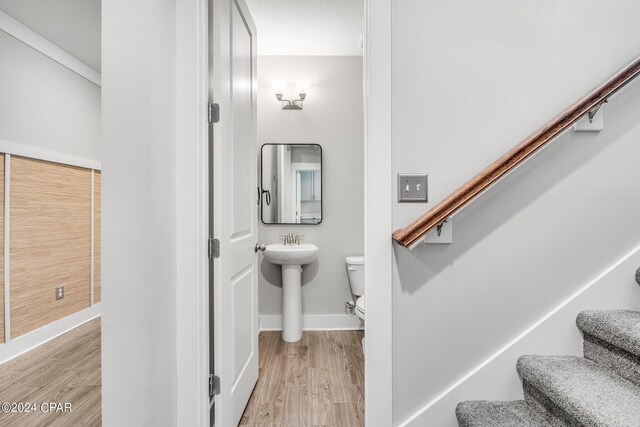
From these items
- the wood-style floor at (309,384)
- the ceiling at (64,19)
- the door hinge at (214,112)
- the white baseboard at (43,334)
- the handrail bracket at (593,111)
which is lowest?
the wood-style floor at (309,384)

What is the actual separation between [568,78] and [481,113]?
0.38 meters

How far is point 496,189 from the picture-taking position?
138 centimetres

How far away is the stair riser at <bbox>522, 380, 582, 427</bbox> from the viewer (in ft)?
3.62

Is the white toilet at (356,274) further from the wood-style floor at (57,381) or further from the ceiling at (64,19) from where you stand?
the ceiling at (64,19)

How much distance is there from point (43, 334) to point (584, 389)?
375cm

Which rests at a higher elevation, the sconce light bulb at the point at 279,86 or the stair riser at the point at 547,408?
the sconce light bulb at the point at 279,86

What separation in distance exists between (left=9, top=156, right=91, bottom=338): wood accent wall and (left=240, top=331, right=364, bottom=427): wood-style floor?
1912 millimetres

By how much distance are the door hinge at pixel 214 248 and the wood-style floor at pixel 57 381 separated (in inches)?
48.4

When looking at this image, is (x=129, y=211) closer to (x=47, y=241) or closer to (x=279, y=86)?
(x=279, y=86)

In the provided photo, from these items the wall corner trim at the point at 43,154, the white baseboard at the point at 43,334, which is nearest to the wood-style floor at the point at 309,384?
the white baseboard at the point at 43,334

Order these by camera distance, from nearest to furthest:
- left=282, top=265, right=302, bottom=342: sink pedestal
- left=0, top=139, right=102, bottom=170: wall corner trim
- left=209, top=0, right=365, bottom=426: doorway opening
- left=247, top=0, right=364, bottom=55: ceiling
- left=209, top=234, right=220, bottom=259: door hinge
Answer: left=209, top=234, right=220, bottom=259: door hinge, left=209, top=0, right=365, bottom=426: doorway opening, left=247, top=0, right=364, bottom=55: ceiling, left=0, top=139, right=102, bottom=170: wall corner trim, left=282, top=265, right=302, bottom=342: sink pedestal

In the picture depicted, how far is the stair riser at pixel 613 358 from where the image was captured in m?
1.13

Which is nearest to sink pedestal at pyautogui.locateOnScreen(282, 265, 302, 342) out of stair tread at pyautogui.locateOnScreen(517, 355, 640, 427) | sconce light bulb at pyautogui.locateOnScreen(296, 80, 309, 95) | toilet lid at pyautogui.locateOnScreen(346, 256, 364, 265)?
toilet lid at pyautogui.locateOnScreen(346, 256, 364, 265)

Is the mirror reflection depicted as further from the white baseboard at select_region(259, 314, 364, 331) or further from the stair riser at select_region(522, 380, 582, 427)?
the stair riser at select_region(522, 380, 582, 427)
